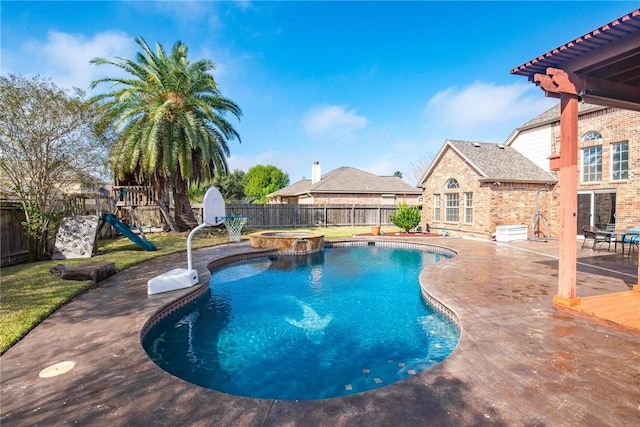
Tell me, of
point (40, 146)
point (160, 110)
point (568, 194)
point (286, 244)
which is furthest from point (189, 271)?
point (160, 110)

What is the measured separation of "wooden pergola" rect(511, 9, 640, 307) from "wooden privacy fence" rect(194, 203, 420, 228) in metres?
19.8

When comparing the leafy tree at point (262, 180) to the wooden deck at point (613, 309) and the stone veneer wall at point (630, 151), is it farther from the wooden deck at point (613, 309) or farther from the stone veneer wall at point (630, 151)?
the wooden deck at point (613, 309)

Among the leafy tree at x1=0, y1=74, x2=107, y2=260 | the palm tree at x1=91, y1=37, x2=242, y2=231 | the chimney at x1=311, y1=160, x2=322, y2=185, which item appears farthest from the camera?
the chimney at x1=311, y1=160, x2=322, y2=185

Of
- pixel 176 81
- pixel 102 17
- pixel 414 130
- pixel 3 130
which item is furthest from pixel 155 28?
pixel 414 130

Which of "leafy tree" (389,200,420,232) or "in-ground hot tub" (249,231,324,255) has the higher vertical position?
"leafy tree" (389,200,420,232)

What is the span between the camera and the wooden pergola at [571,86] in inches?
199

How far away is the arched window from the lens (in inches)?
581

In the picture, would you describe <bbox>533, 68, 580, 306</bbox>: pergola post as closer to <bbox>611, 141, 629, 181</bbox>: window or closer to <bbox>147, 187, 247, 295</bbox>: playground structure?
<bbox>147, 187, 247, 295</bbox>: playground structure

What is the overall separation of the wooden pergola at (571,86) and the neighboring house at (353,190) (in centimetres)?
2126

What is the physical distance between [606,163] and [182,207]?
21728 mm

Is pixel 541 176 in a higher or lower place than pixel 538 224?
higher

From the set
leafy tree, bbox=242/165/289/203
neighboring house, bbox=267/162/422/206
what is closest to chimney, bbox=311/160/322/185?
neighboring house, bbox=267/162/422/206

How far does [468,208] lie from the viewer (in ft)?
57.2

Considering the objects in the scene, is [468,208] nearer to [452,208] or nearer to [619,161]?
[452,208]
